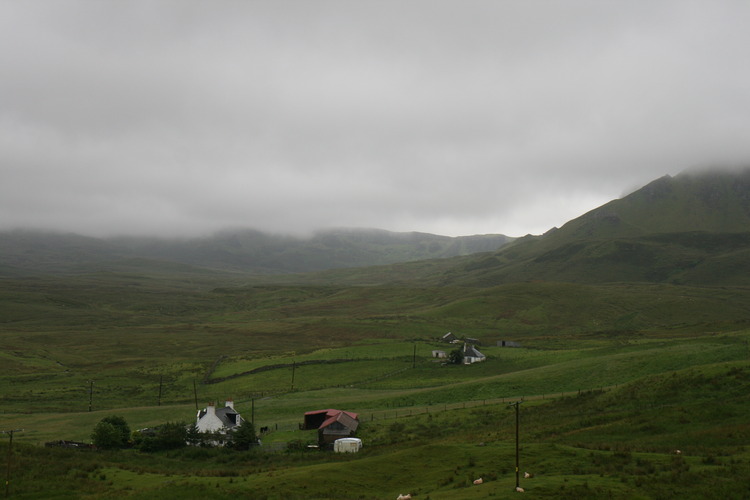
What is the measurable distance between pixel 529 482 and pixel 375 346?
90.6 metres


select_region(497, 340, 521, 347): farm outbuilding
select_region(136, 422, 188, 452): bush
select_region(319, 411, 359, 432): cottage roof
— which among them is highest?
select_region(319, 411, 359, 432): cottage roof

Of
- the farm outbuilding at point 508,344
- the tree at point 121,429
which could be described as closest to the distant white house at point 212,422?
the tree at point 121,429

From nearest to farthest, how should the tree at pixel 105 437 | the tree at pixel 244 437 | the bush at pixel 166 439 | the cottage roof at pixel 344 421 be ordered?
the tree at pixel 244 437, the tree at pixel 105 437, the cottage roof at pixel 344 421, the bush at pixel 166 439

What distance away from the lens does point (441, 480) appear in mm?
31156

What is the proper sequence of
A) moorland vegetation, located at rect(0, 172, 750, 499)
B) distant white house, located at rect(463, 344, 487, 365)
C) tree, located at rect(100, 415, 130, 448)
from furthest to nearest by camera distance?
distant white house, located at rect(463, 344, 487, 365), tree, located at rect(100, 415, 130, 448), moorland vegetation, located at rect(0, 172, 750, 499)


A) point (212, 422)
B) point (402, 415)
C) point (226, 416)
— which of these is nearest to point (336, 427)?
point (402, 415)

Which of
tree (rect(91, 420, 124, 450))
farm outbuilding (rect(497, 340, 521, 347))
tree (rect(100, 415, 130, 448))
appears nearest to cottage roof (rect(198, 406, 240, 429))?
tree (rect(100, 415, 130, 448))

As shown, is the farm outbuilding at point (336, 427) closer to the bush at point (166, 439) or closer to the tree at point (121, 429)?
the bush at point (166, 439)

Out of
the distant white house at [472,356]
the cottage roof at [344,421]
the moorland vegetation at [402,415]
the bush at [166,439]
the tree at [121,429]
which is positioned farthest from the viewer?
the distant white house at [472,356]

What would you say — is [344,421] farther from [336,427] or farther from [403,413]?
[403,413]

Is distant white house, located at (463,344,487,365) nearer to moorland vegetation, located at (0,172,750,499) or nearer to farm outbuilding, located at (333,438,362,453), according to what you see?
moorland vegetation, located at (0,172,750,499)

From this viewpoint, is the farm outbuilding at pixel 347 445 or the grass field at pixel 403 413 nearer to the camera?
the grass field at pixel 403 413

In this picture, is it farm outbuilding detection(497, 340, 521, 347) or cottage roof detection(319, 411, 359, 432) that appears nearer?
cottage roof detection(319, 411, 359, 432)

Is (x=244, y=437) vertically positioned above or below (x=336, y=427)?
below
